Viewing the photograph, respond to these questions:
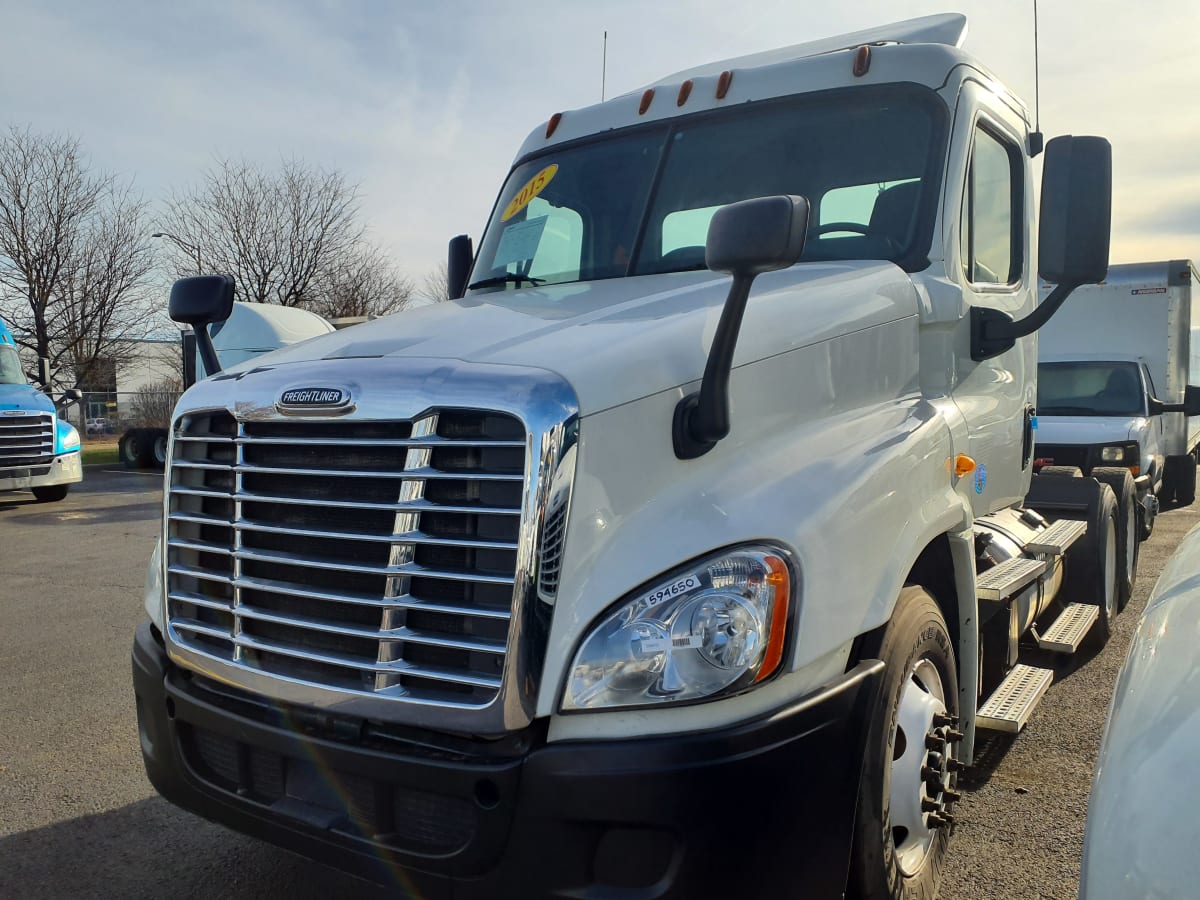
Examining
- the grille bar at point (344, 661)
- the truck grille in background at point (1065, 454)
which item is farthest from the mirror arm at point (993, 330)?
the truck grille in background at point (1065, 454)

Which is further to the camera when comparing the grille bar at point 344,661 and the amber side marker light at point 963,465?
the amber side marker light at point 963,465

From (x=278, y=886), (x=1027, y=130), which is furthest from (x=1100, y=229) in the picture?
(x=278, y=886)

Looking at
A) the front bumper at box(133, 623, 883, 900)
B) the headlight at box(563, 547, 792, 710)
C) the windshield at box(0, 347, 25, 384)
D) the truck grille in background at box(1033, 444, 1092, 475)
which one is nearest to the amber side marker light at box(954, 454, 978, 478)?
the front bumper at box(133, 623, 883, 900)

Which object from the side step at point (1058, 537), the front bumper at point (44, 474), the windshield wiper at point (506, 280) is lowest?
the front bumper at point (44, 474)

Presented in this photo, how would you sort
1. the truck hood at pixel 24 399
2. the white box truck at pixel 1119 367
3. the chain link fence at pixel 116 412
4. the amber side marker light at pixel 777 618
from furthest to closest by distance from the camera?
the chain link fence at pixel 116 412 < the truck hood at pixel 24 399 < the white box truck at pixel 1119 367 < the amber side marker light at pixel 777 618

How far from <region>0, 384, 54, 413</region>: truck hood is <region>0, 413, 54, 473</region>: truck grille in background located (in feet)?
0.47

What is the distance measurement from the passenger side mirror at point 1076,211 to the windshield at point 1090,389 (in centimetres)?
818

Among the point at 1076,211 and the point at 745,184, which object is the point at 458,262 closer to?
the point at 745,184

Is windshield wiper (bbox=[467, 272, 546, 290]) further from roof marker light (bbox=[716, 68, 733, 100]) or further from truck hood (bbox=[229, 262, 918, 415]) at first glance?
roof marker light (bbox=[716, 68, 733, 100])

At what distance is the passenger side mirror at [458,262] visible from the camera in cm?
447

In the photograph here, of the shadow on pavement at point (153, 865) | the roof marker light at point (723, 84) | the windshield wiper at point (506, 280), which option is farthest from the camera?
the windshield wiper at point (506, 280)

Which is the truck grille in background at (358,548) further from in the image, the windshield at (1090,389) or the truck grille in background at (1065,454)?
the windshield at (1090,389)

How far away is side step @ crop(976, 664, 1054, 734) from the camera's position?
131 inches

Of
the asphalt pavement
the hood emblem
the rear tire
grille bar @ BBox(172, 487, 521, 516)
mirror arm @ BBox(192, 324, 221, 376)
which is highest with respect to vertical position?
mirror arm @ BBox(192, 324, 221, 376)
